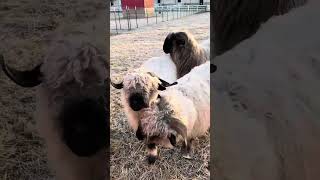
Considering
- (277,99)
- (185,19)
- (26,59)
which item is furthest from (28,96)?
(277,99)

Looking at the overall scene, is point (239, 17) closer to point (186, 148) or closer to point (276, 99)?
point (276, 99)

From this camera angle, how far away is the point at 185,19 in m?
1.75

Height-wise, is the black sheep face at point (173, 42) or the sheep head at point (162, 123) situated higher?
the black sheep face at point (173, 42)

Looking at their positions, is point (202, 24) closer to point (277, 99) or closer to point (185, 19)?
point (185, 19)

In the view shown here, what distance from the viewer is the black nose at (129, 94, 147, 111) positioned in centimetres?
166

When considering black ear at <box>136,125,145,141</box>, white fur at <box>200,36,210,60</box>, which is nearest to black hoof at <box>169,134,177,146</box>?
black ear at <box>136,125,145,141</box>

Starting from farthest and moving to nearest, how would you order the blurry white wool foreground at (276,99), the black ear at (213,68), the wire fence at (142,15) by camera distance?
the wire fence at (142,15) < the black ear at (213,68) < the blurry white wool foreground at (276,99)

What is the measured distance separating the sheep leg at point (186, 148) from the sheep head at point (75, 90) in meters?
0.34

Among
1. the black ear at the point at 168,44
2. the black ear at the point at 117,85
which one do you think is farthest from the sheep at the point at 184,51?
the black ear at the point at 117,85

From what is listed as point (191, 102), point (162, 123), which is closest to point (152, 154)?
point (162, 123)

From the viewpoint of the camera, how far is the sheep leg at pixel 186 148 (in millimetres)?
1666

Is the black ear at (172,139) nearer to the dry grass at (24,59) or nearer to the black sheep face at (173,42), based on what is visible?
the black sheep face at (173,42)

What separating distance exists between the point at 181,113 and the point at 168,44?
1.02ft

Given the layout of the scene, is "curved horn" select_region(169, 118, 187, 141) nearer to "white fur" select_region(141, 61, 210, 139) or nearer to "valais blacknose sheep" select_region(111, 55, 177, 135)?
"white fur" select_region(141, 61, 210, 139)
